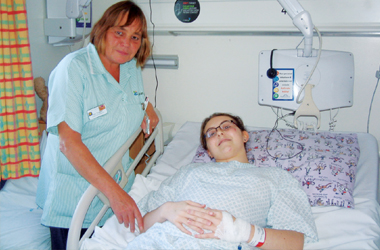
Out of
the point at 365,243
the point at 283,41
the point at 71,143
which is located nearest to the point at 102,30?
the point at 71,143

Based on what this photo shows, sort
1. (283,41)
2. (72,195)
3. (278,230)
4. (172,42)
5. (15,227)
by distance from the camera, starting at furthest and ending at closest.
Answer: (172,42)
(283,41)
(15,227)
(72,195)
(278,230)

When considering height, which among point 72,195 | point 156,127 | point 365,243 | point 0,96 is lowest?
point 365,243

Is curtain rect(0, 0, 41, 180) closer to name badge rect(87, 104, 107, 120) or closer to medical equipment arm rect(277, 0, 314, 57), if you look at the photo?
name badge rect(87, 104, 107, 120)

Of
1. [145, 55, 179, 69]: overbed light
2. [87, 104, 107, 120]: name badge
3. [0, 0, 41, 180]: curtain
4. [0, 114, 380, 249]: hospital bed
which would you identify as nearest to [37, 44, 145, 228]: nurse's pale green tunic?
[87, 104, 107, 120]: name badge

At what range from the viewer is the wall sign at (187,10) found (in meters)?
2.48

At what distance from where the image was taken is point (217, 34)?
8.30 feet

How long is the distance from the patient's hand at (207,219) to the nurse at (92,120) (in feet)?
0.87

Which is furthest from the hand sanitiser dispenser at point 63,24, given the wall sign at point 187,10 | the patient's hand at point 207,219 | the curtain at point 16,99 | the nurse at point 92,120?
the patient's hand at point 207,219

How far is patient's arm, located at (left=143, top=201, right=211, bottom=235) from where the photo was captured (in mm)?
1310

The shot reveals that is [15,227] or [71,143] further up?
[71,143]

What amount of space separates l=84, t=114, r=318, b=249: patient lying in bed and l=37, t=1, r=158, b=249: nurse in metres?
0.16

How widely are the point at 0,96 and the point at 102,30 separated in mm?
888

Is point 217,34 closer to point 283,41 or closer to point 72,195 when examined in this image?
point 283,41

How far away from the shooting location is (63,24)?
2.55 m
